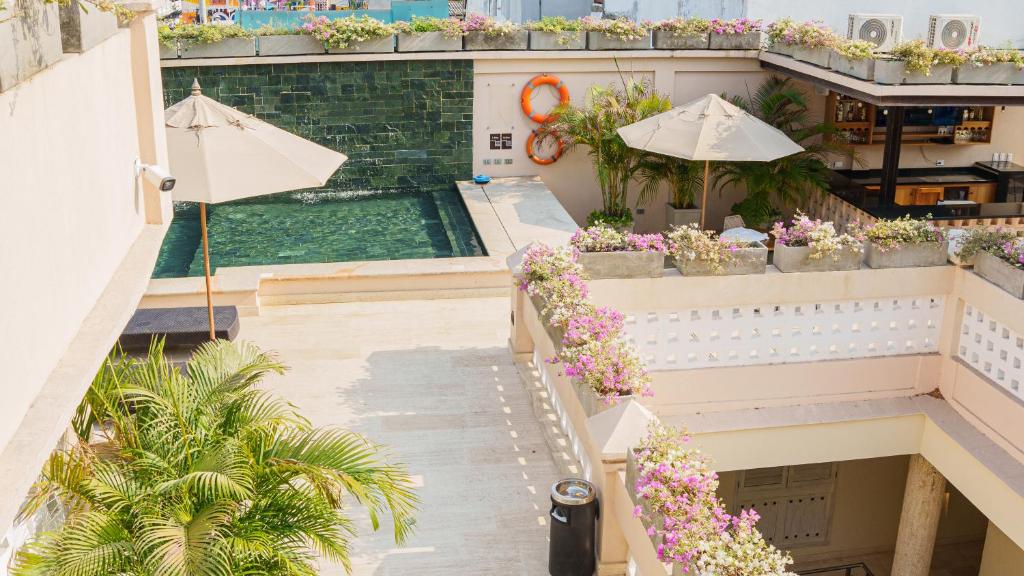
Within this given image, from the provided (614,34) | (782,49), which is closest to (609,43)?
(614,34)

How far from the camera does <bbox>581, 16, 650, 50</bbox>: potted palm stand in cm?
1623

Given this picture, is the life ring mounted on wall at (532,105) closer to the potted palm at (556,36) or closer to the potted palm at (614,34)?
the potted palm at (556,36)

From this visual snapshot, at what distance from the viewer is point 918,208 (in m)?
14.1

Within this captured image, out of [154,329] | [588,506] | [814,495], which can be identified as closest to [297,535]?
[588,506]

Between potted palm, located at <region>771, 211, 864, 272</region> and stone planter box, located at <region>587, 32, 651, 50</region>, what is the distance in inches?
312

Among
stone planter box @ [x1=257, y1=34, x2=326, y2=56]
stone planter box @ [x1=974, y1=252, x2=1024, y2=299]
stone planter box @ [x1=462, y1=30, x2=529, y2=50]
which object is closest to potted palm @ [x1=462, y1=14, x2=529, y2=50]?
stone planter box @ [x1=462, y1=30, x2=529, y2=50]

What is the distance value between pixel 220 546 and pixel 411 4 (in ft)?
97.1

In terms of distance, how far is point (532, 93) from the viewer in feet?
54.4

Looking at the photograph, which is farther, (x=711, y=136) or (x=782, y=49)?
A: (x=782, y=49)

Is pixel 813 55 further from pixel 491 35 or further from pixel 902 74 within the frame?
pixel 491 35

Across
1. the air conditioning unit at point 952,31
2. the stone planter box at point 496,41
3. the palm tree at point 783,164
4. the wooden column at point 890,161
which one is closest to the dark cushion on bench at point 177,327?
the stone planter box at point 496,41

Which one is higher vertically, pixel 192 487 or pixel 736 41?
pixel 736 41

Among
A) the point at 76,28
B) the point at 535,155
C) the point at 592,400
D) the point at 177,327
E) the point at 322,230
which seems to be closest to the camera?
the point at 76,28

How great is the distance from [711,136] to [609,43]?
4313 millimetres
